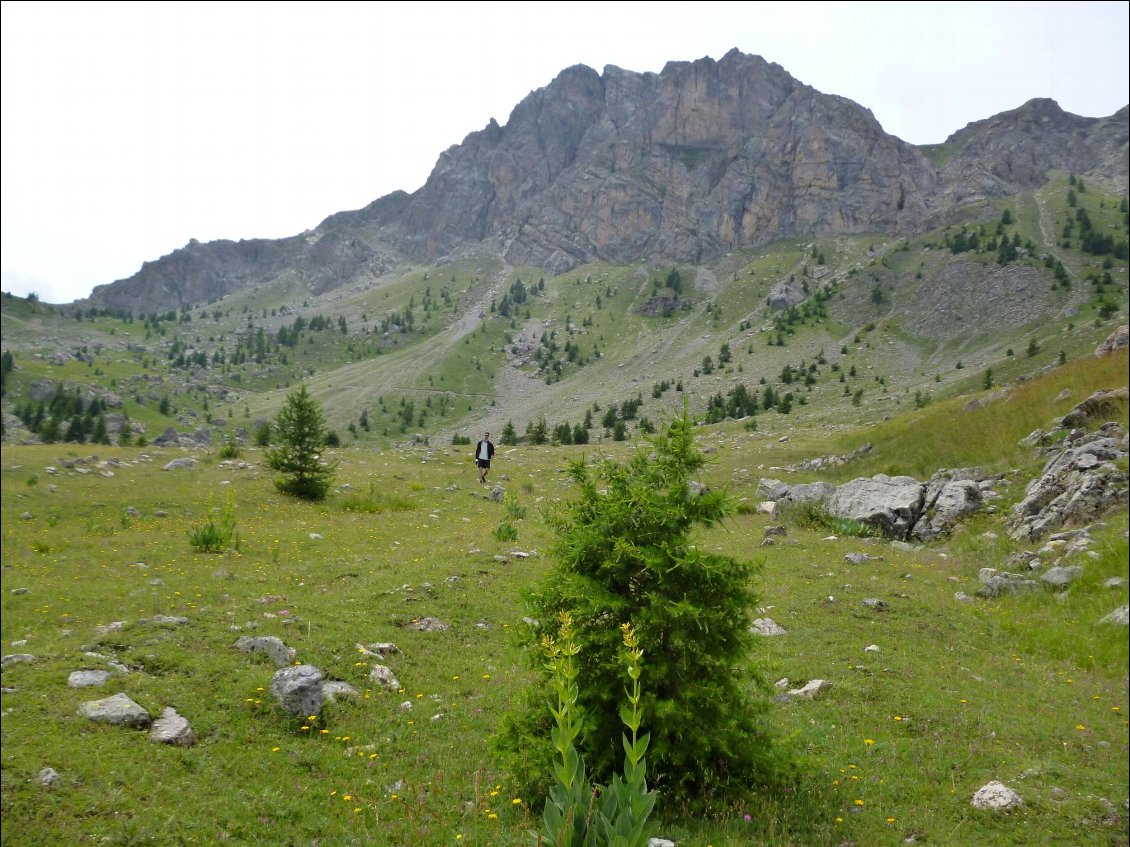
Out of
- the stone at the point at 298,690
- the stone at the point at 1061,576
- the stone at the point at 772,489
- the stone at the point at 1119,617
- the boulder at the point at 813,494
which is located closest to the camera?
the stone at the point at 298,690

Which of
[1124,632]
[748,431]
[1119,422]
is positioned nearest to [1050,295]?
[748,431]

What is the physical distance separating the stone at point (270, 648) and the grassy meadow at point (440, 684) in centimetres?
17

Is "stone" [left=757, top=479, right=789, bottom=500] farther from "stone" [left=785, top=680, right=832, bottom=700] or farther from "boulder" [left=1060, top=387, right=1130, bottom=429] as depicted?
"stone" [left=785, top=680, right=832, bottom=700]

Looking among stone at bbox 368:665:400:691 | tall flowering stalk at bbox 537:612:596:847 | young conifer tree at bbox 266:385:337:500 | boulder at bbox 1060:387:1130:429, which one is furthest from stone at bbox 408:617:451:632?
boulder at bbox 1060:387:1130:429

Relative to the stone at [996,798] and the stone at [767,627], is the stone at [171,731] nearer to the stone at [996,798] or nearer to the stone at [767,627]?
the stone at [996,798]

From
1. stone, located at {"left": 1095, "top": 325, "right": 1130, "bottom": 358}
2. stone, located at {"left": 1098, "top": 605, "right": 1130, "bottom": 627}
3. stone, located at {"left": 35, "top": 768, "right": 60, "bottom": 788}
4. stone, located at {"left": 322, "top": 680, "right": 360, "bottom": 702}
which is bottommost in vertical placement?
stone, located at {"left": 1098, "top": 605, "right": 1130, "bottom": 627}

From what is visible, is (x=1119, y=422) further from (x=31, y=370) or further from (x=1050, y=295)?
(x=31, y=370)

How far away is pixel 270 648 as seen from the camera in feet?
29.0

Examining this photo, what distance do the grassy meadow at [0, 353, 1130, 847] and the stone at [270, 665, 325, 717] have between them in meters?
0.18

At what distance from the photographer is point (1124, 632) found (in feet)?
33.8

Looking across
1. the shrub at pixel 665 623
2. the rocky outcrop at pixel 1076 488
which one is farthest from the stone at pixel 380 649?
the rocky outcrop at pixel 1076 488

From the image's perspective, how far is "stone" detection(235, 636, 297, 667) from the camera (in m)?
8.73

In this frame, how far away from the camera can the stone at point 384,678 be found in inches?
348

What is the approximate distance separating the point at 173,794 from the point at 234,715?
1.50 meters
